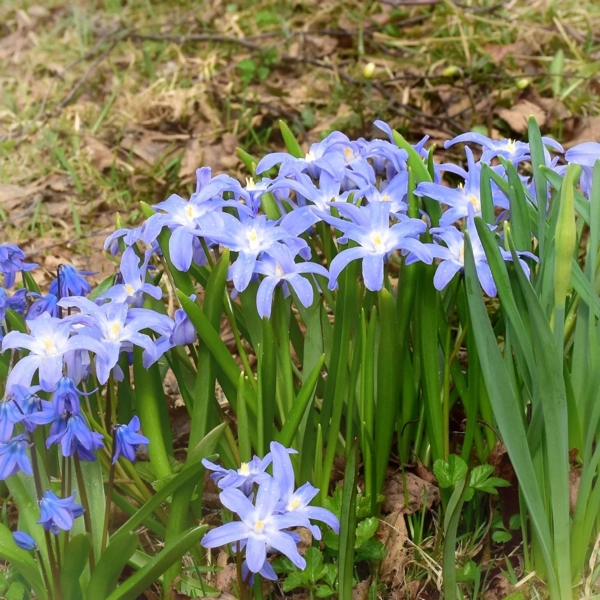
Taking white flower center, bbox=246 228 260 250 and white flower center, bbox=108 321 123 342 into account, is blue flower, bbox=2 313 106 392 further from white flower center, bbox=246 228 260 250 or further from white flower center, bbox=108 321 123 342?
white flower center, bbox=246 228 260 250

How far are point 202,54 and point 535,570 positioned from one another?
3957 mm

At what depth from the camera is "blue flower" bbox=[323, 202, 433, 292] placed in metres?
1.56

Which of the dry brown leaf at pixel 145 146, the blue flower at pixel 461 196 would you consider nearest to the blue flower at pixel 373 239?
the blue flower at pixel 461 196

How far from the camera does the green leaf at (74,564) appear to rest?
137 cm

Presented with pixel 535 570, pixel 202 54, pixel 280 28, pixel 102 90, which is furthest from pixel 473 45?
pixel 535 570

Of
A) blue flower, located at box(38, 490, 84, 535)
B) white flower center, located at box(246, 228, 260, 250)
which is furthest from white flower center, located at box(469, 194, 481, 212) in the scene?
blue flower, located at box(38, 490, 84, 535)

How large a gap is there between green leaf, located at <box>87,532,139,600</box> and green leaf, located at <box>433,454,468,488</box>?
686mm

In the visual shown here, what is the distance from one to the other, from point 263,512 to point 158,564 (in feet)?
0.78

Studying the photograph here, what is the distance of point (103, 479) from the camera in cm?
172

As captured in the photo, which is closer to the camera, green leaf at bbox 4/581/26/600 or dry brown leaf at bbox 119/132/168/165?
green leaf at bbox 4/581/26/600

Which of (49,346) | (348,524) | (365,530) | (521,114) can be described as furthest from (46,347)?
(521,114)

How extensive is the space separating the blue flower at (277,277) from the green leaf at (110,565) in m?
0.53

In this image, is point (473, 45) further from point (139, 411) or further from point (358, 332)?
point (139, 411)

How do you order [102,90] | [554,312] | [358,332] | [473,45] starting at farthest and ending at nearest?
[102,90] → [473,45] → [358,332] → [554,312]
